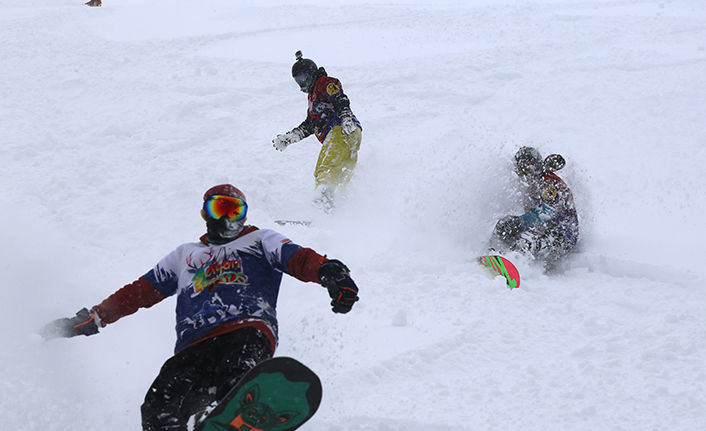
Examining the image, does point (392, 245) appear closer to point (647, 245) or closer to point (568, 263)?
point (568, 263)

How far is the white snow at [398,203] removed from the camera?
296 centimetres

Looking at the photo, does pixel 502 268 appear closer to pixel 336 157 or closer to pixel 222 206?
pixel 336 157

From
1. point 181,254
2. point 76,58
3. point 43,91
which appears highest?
point 76,58

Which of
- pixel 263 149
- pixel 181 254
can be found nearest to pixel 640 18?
pixel 263 149

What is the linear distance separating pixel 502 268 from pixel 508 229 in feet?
2.45

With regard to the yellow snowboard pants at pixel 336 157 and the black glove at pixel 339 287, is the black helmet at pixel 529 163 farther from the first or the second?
the black glove at pixel 339 287

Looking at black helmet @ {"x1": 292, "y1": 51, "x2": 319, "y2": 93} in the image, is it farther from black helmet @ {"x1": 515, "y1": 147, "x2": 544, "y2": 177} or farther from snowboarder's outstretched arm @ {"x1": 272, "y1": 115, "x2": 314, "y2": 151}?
black helmet @ {"x1": 515, "y1": 147, "x2": 544, "y2": 177}

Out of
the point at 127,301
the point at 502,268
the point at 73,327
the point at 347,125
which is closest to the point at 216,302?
the point at 127,301

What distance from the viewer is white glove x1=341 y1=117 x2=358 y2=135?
19.1 ft

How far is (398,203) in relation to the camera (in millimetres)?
5801

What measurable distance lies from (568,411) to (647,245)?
3.08 meters

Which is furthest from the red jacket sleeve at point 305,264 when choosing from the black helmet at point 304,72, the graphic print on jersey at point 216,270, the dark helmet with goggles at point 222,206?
the black helmet at point 304,72

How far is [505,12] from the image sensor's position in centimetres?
1378

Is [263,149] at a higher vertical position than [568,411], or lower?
higher
